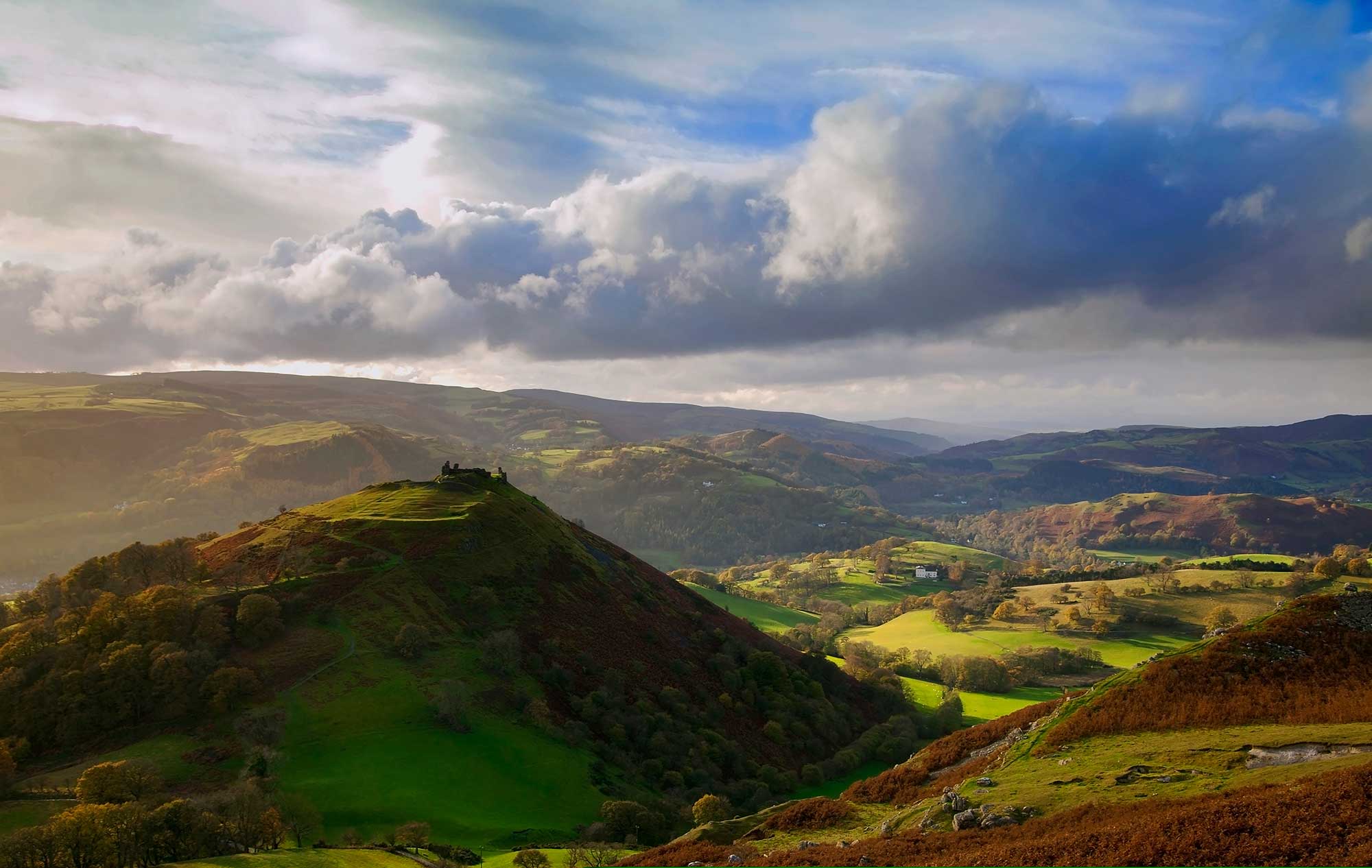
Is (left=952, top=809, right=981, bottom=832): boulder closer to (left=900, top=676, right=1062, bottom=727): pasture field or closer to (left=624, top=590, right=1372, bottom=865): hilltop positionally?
(left=624, top=590, right=1372, bottom=865): hilltop

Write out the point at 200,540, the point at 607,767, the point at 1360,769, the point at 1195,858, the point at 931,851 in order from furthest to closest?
1. the point at 200,540
2. the point at 607,767
3. the point at 931,851
4. the point at 1360,769
5. the point at 1195,858

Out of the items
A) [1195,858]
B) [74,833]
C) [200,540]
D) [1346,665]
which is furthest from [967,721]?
[200,540]

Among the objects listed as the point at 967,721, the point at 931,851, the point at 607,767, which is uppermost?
the point at 931,851

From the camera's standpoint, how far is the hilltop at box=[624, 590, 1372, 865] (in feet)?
86.9

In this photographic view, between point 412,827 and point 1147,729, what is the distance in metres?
54.0

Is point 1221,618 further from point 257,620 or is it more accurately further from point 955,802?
point 257,620

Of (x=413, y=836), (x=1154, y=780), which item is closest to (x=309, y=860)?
Answer: (x=413, y=836)

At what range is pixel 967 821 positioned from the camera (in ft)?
118

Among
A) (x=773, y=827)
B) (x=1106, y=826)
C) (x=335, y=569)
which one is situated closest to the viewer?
(x=1106, y=826)

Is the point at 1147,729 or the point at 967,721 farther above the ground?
the point at 1147,729

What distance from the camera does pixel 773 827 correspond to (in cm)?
4725

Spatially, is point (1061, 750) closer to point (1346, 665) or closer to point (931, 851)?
point (931, 851)

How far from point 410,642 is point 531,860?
4936cm

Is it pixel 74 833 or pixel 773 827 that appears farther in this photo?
pixel 773 827
